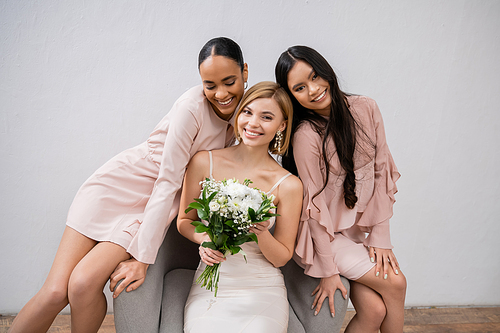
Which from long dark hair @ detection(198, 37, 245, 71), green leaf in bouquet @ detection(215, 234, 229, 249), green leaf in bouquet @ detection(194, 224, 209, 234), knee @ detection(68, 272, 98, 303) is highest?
long dark hair @ detection(198, 37, 245, 71)

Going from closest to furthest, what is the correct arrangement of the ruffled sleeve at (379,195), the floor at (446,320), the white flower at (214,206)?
1. the white flower at (214,206)
2. the ruffled sleeve at (379,195)
3. the floor at (446,320)

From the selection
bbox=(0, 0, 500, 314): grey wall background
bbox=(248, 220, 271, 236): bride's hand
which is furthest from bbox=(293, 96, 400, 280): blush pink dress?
bbox=(0, 0, 500, 314): grey wall background

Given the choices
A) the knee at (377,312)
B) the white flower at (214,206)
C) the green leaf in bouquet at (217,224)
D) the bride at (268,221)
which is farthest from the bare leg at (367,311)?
the white flower at (214,206)

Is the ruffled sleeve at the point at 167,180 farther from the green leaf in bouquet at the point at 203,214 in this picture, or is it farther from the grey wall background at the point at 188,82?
the grey wall background at the point at 188,82

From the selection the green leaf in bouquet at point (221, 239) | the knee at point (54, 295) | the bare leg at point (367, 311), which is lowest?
the bare leg at point (367, 311)

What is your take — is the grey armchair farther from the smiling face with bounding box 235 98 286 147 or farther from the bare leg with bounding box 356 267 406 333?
the smiling face with bounding box 235 98 286 147

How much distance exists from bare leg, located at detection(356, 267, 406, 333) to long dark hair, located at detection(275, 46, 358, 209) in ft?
1.60

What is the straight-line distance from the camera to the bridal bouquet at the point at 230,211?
1.61 metres

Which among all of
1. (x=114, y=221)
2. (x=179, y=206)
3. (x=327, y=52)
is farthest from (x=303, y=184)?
(x=327, y=52)

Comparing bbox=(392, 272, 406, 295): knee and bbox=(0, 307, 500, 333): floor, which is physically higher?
bbox=(392, 272, 406, 295): knee

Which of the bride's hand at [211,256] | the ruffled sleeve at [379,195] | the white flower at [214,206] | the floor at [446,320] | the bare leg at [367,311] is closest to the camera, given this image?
the white flower at [214,206]

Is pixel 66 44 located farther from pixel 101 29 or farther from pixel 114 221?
pixel 114 221

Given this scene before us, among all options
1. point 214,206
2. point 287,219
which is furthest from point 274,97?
point 214,206

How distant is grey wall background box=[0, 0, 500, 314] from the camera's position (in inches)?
114
